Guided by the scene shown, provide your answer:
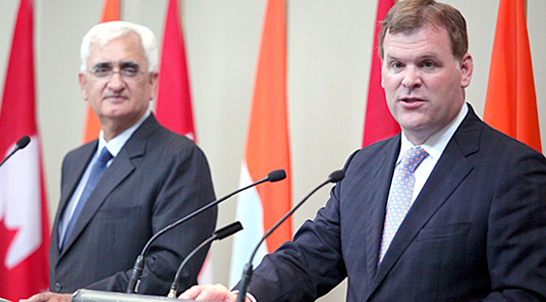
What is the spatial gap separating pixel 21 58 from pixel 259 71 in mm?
1591

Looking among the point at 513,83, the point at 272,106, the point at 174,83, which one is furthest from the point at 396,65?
the point at 174,83

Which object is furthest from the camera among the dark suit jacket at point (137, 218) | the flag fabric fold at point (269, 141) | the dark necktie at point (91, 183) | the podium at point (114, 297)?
the flag fabric fold at point (269, 141)

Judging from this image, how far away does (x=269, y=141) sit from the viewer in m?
3.46

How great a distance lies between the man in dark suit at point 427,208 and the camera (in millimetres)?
1578

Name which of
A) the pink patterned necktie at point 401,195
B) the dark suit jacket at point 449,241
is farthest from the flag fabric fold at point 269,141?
the pink patterned necktie at point 401,195

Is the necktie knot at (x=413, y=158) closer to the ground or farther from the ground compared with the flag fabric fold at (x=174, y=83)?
closer to the ground

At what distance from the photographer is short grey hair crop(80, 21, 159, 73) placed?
2.75 metres

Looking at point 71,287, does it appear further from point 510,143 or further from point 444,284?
point 510,143

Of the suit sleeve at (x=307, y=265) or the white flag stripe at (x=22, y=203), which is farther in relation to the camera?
the white flag stripe at (x=22, y=203)

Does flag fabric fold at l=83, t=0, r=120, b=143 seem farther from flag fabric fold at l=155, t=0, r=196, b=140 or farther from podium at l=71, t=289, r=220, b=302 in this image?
podium at l=71, t=289, r=220, b=302

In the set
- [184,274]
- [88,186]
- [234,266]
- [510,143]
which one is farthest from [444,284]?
[234,266]

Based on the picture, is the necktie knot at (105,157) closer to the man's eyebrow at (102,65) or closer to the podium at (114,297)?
the man's eyebrow at (102,65)

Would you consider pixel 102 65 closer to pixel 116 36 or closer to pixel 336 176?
pixel 116 36

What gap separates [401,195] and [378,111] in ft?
4.42
